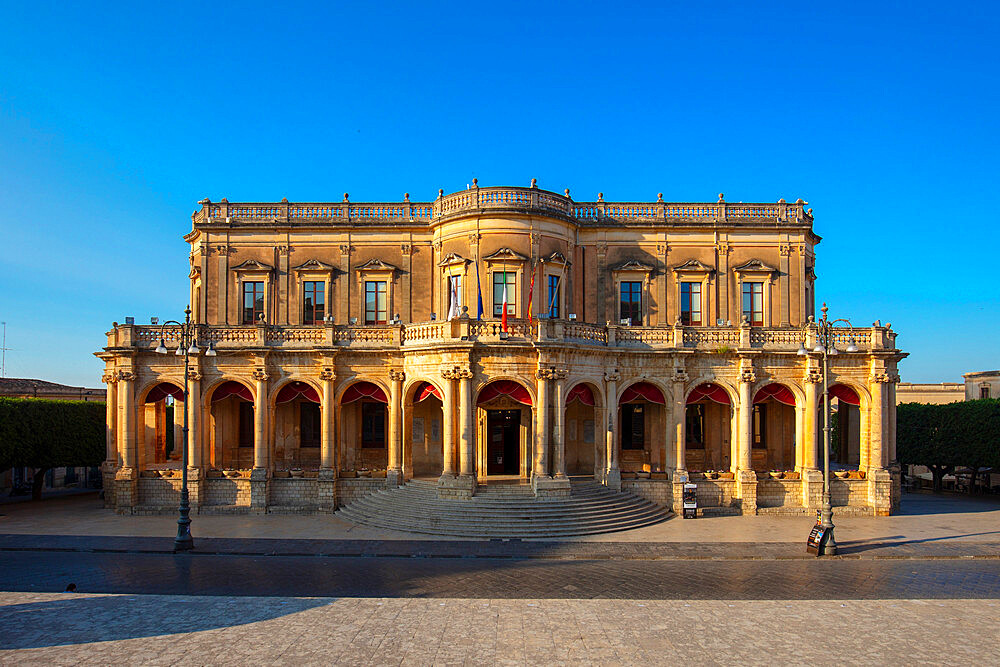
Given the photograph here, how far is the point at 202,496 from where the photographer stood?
3425 cm

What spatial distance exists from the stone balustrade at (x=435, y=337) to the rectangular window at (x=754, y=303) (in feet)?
10.2

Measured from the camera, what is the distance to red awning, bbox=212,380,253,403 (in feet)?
117

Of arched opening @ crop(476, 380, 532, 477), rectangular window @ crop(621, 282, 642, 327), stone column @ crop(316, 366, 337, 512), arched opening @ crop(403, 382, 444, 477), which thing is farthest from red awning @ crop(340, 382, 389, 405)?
rectangular window @ crop(621, 282, 642, 327)

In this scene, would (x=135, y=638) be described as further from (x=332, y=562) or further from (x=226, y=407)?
(x=226, y=407)

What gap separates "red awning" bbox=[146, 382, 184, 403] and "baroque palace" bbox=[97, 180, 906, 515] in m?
0.11

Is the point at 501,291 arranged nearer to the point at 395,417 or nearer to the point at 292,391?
the point at 395,417

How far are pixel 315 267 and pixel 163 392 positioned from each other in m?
10.3

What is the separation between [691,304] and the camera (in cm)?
3800

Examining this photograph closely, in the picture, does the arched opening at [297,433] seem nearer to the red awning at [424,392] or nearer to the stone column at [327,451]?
the stone column at [327,451]

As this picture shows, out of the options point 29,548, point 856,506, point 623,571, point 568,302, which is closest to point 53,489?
point 29,548

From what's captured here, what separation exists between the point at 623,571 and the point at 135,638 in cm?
1414

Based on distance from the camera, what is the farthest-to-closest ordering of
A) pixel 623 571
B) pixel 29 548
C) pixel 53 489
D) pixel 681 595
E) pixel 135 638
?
pixel 53 489, pixel 29 548, pixel 623 571, pixel 681 595, pixel 135 638

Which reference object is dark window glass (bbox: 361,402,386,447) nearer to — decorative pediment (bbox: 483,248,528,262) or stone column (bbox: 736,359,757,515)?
decorative pediment (bbox: 483,248,528,262)


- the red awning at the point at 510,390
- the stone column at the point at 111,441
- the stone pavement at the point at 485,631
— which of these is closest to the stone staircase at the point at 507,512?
A: the red awning at the point at 510,390
